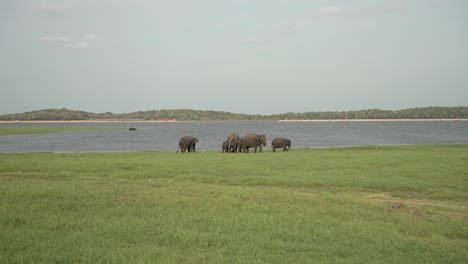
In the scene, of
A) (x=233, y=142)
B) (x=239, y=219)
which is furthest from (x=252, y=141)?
(x=239, y=219)

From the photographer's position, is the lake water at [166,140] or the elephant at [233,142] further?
the lake water at [166,140]

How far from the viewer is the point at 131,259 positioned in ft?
25.3

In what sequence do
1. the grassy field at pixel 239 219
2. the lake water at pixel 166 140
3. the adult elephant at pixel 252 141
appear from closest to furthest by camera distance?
1. the grassy field at pixel 239 219
2. the adult elephant at pixel 252 141
3. the lake water at pixel 166 140

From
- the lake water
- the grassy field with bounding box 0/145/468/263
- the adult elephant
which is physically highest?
the adult elephant

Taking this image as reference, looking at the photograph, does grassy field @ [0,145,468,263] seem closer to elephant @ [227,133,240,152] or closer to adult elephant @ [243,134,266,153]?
adult elephant @ [243,134,266,153]

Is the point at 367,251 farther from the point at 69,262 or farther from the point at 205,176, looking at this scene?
the point at 205,176

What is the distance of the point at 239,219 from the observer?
35.2 feet

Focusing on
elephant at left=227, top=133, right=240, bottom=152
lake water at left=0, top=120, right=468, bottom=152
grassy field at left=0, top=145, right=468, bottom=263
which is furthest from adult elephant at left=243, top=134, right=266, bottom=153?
grassy field at left=0, top=145, right=468, bottom=263

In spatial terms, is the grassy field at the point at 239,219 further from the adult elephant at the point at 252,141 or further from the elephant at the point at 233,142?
the elephant at the point at 233,142

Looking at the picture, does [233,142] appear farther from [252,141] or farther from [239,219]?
[239,219]

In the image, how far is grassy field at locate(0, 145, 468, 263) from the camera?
26.7 ft

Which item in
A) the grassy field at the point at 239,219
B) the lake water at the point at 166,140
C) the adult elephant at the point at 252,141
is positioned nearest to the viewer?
the grassy field at the point at 239,219

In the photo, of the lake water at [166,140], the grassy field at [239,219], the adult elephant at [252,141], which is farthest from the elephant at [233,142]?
the grassy field at [239,219]

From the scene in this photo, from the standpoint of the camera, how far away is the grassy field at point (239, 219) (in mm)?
8133
